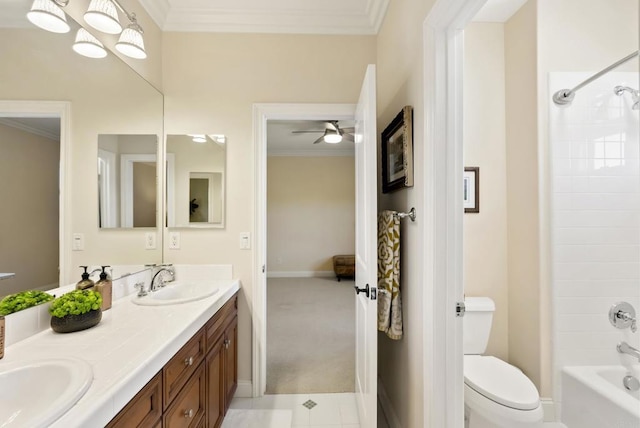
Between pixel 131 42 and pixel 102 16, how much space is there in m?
0.19

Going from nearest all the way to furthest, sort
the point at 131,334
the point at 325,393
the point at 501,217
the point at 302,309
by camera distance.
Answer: the point at 131,334 → the point at 501,217 → the point at 325,393 → the point at 302,309

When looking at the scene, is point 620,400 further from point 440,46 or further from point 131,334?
point 131,334

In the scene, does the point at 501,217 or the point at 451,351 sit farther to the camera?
the point at 501,217

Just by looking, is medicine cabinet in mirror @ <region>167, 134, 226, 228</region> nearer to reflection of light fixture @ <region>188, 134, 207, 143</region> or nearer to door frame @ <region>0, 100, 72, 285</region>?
reflection of light fixture @ <region>188, 134, 207, 143</region>

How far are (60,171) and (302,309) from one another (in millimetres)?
3337

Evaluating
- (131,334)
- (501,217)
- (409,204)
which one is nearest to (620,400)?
(501,217)

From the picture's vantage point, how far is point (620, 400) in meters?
1.43

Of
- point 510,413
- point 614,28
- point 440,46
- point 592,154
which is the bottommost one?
→ point 510,413

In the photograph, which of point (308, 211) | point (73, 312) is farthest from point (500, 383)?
point (308, 211)

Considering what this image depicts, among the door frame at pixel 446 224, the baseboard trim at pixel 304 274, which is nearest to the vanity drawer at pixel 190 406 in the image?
the door frame at pixel 446 224

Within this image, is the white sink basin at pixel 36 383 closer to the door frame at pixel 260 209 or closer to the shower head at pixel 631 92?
the door frame at pixel 260 209

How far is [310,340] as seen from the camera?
302cm

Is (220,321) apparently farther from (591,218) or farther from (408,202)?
(591,218)

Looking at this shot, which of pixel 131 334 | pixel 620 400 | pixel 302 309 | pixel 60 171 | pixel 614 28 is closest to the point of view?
pixel 131 334
